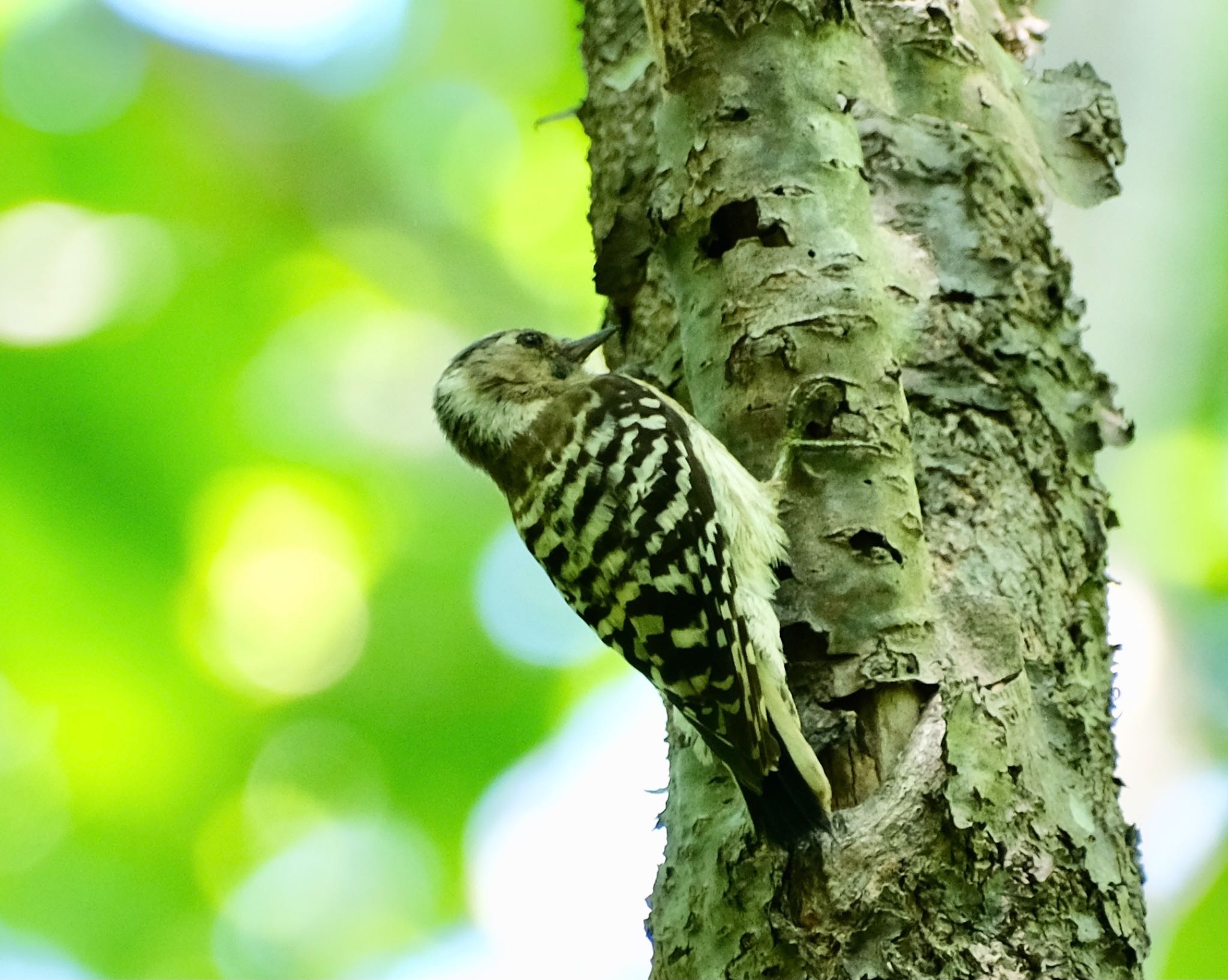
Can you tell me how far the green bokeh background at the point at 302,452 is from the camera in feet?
12.9

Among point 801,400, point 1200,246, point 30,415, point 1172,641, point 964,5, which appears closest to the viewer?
point 801,400

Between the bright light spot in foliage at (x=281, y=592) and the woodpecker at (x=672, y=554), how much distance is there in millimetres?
1523

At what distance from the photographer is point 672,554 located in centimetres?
268

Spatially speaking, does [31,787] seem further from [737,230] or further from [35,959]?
[737,230]

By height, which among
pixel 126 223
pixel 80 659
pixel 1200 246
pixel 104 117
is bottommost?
pixel 80 659

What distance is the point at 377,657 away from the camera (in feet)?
15.3

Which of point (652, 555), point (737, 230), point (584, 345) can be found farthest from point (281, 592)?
point (737, 230)

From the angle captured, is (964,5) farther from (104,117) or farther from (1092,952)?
(104,117)

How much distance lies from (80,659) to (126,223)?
165 cm

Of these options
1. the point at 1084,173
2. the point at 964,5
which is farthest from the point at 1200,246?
the point at 964,5

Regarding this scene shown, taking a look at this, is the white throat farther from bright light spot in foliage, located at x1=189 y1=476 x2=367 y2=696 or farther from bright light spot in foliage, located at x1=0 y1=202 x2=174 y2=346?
bright light spot in foliage, located at x1=0 y1=202 x2=174 y2=346

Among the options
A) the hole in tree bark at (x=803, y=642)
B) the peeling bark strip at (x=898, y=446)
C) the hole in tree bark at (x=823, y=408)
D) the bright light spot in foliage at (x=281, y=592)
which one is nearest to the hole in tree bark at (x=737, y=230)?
the peeling bark strip at (x=898, y=446)

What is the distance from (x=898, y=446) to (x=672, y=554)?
1.63 ft

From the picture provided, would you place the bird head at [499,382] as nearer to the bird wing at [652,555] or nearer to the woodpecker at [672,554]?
the woodpecker at [672,554]
